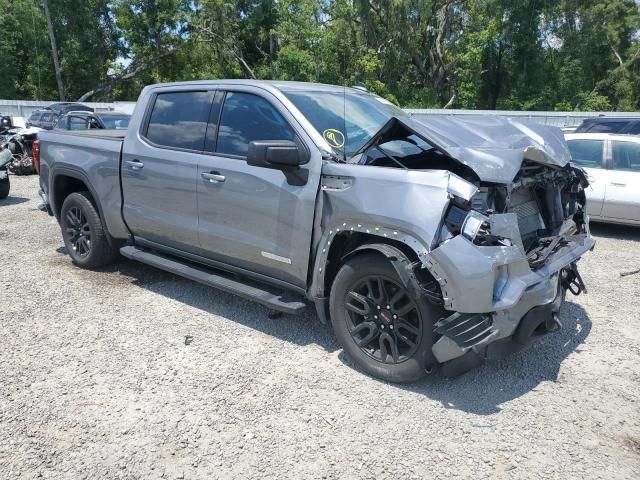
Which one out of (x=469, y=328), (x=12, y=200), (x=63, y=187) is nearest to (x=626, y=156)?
(x=469, y=328)

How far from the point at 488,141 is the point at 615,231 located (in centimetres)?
596

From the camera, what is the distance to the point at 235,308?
505 centimetres

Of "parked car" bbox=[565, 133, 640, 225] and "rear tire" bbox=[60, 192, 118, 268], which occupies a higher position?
"parked car" bbox=[565, 133, 640, 225]

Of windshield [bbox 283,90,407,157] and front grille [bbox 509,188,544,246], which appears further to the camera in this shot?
windshield [bbox 283,90,407,157]

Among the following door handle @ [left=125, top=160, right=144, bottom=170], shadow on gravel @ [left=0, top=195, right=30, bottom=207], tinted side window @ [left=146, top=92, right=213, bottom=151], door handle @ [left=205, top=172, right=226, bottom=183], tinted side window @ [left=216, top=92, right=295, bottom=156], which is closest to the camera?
tinted side window @ [left=216, top=92, right=295, bottom=156]

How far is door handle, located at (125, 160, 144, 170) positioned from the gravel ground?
129cm

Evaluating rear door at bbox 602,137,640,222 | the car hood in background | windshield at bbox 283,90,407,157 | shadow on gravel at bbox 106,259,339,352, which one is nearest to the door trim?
shadow on gravel at bbox 106,259,339,352

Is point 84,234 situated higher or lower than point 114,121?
lower

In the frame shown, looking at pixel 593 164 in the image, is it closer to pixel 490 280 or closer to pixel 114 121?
pixel 490 280

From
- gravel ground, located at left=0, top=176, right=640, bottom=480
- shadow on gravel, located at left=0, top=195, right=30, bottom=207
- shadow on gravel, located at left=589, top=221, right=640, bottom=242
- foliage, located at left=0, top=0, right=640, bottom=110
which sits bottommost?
shadow on gravel, located at left=0, top=195, right=30, bottom=207

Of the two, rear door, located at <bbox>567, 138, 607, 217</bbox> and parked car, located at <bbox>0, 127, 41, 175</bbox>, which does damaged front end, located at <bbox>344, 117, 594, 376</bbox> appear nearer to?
rear door, located at <bbox>567, 138, 607, 217</bbox>

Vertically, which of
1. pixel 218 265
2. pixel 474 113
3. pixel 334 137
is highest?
pixel 474 113

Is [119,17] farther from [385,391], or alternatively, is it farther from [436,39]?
[385,391]

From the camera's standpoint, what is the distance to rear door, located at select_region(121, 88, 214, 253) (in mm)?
4648
